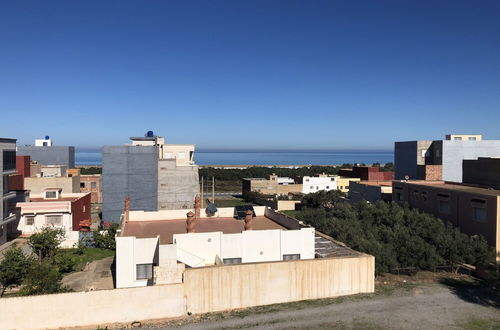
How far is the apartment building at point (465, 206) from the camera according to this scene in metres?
29.2

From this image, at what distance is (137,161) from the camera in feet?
173

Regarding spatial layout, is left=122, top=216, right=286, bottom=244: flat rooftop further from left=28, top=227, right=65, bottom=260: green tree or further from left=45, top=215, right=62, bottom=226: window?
left=45, top=215, right=62, bottom=226: window

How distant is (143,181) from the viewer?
173 ft

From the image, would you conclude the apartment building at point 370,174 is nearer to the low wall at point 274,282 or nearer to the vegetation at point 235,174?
the vegetation at point 235,174

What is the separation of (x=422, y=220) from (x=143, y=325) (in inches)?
915

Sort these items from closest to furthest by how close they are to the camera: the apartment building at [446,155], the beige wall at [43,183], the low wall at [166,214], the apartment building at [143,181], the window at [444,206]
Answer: the low wall at [166,214] → the window at [444,206] → the apartment building at [143,181] → the beige wall at [43,183] → the apartment building at [446,155]

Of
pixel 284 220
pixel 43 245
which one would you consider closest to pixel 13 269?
pixel 43 245

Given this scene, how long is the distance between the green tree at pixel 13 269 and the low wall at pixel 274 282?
33.9 feet

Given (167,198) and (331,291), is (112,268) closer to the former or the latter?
(331,291)

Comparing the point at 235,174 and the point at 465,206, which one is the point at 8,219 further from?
the point at 235,174

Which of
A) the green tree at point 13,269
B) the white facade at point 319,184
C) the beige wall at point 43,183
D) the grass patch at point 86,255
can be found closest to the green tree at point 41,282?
the green tree at point 13,269

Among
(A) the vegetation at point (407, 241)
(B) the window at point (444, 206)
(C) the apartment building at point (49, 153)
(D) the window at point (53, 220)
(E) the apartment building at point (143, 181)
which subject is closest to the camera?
(A) the vegetation at point (407, 241)

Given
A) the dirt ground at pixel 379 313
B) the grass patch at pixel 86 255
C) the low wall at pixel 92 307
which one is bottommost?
the grass patch at pixel 86 255

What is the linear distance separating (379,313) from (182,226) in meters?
16.0
